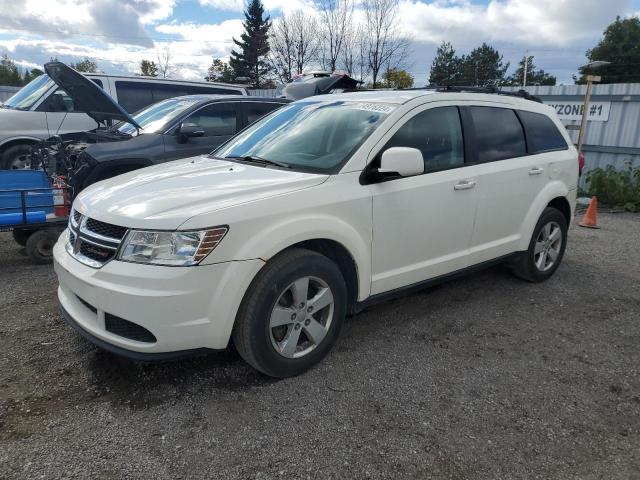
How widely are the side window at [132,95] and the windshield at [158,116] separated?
8.99 ft

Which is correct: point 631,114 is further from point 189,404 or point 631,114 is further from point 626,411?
point 189,404

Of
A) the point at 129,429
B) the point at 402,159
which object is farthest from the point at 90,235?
the point at 402,159

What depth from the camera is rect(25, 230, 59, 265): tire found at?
532 centimetres

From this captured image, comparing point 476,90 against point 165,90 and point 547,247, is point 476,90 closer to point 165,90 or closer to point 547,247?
point 547,247

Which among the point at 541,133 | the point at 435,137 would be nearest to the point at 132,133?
the point at 435,137

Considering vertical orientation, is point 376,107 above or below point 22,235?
→ above

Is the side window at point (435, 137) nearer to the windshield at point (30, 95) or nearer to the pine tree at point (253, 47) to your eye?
the windshield at point (30, 95)

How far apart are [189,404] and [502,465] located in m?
1.72

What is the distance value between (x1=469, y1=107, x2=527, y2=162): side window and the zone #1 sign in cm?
698

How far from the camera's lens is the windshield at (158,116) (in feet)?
21.4

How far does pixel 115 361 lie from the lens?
3.26 meters

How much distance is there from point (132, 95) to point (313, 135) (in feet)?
24.2

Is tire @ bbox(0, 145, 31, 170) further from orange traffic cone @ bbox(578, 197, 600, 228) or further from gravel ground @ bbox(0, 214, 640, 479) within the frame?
orange traffic cone @ bbox(578, 197, 600, 228)

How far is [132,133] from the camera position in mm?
6582
